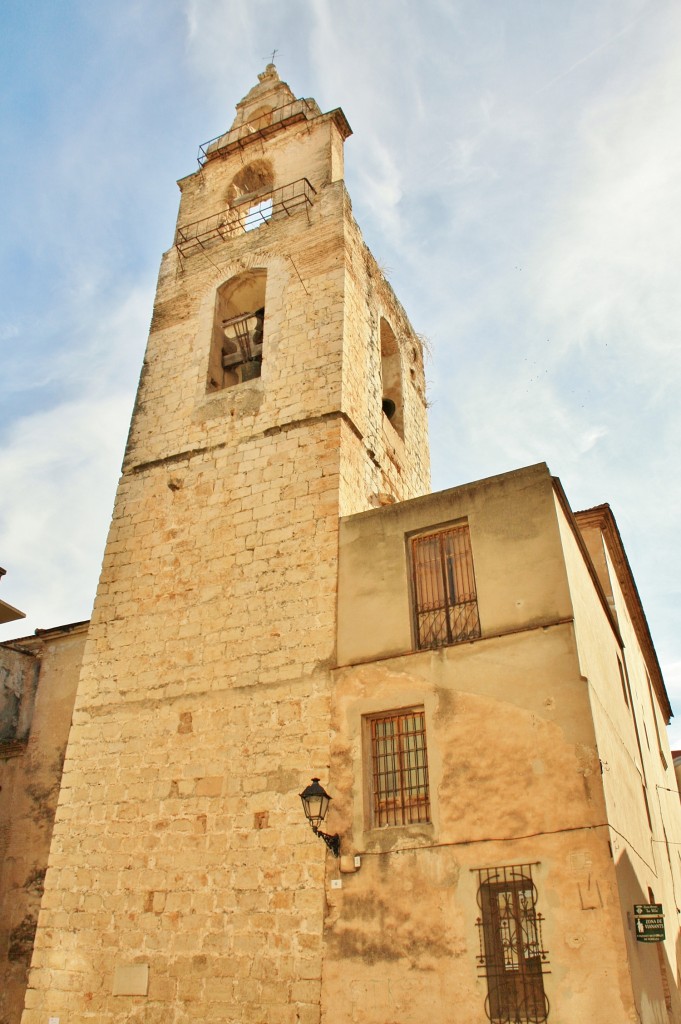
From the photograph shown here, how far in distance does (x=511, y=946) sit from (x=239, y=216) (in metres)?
13.1

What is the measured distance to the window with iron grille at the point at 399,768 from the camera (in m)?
8.15

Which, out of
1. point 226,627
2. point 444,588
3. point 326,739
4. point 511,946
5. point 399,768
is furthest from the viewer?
point 226,627

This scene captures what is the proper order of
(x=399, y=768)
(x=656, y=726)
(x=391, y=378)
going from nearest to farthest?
1. (x=399, y=768)
2. (x=391, y=378)
3. (x=656, y=726)

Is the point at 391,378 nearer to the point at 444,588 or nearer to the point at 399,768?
the point at 444,588

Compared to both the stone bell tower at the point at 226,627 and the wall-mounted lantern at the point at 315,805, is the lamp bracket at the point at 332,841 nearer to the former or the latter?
the wall-mounted lantern at the point at 315,805

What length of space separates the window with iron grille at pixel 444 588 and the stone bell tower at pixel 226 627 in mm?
1054

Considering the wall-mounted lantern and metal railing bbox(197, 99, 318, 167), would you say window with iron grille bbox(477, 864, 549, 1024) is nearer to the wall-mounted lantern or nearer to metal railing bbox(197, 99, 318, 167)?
the wall-mounted lantern

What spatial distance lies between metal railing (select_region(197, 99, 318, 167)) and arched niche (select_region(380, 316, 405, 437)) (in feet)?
14.5

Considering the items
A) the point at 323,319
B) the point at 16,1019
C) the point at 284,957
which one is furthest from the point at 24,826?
the point at 323,319

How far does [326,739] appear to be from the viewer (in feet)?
28.8

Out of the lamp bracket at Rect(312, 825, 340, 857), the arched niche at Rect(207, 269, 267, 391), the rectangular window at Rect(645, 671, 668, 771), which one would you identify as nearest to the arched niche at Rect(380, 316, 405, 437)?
the arched niche at Rect(207, 269, 267, 391)

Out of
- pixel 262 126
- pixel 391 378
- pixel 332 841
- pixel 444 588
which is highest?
pixel 262 126

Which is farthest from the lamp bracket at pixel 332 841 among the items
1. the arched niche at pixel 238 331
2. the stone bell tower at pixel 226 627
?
the arched niche at pixel 238 331

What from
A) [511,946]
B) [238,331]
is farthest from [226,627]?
[238,331]
